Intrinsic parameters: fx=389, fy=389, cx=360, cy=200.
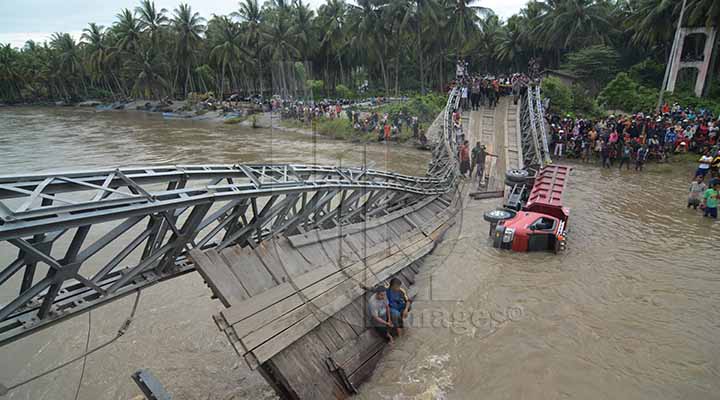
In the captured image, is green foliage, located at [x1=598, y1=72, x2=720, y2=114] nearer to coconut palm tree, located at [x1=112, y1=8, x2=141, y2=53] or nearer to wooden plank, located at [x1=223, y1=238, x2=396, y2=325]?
wooden plank, located at [x1=223, y1=238, x2=396, y2=325]

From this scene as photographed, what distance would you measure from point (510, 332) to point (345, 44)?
4356 centimetres

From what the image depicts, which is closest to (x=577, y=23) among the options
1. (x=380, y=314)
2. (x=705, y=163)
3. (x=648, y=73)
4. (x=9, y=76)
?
(x=648, y=73)

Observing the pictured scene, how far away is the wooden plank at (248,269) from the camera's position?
221 inches

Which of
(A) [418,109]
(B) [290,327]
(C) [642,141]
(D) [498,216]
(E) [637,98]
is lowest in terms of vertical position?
(D) [498,216]

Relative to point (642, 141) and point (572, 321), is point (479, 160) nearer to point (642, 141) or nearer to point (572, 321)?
point (642, 141)

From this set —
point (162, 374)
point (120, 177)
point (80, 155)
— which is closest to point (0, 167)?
point (80, 155)

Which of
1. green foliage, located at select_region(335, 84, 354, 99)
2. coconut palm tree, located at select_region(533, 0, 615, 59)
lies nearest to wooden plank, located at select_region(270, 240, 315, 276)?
green foliage, located at select_region(335, 84, 354, 99)

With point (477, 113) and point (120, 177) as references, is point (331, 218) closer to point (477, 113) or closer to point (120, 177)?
point (120, 177)

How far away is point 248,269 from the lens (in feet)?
19.0

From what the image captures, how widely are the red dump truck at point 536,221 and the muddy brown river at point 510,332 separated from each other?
1.21ft

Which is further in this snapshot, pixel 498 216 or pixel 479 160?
pixel 479 160

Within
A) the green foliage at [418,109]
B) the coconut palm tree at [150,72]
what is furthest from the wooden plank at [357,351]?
the coconut palm tree at [150,72]

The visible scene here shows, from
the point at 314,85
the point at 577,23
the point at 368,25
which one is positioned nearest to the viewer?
the point at 314,85

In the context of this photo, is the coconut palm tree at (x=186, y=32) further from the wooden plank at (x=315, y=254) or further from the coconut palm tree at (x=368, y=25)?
the wooden plank at (x=315, y=254)
